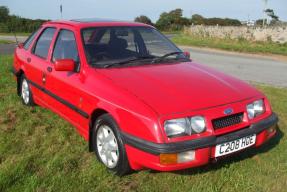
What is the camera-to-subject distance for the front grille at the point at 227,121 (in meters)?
3.39

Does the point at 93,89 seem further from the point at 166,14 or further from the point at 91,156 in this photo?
the point at 166,14

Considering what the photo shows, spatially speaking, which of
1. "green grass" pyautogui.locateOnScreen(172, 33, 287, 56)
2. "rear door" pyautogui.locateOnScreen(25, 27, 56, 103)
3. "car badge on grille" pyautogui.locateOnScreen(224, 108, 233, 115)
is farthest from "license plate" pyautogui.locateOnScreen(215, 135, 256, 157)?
"green grass" pyautogui.locateOnScreen(172, 33, 287, 56)

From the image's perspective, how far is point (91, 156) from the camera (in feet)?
13.4

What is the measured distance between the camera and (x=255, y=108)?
12.4 feet

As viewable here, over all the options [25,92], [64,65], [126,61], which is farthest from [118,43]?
[25,92]

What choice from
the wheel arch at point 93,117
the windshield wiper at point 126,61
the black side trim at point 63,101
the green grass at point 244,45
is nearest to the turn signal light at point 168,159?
the wheel arch at point 93,117

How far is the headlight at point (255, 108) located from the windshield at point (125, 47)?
1.30 meters

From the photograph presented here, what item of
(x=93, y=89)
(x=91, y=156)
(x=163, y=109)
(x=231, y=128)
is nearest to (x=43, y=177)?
(x=91, y=156)

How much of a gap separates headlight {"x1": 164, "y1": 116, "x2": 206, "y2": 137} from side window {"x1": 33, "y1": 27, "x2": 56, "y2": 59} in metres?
2.65

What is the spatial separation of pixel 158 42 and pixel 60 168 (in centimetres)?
227

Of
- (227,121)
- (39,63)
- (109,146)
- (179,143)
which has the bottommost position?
→ (109,146)

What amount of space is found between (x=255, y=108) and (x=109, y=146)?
1564 millimetres

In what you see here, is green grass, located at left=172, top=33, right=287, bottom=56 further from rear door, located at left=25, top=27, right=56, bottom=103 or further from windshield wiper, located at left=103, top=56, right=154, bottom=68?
windshield wiper, located at left=103, top=56, right=154, bottom=68

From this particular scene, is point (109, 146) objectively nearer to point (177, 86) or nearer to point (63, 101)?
point (177, 86)
